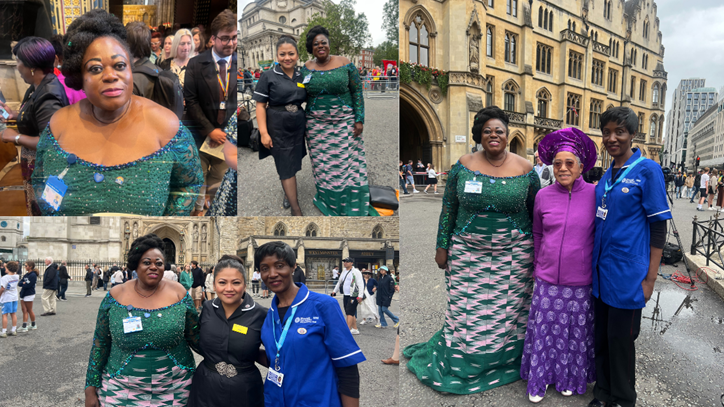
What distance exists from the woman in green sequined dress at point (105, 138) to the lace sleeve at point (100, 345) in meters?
0.75

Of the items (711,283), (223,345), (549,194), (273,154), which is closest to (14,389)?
(223,345)

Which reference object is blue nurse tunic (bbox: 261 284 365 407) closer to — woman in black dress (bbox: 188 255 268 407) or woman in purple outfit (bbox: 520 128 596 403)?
woman in black dress (bbox: 188 255 268 407)

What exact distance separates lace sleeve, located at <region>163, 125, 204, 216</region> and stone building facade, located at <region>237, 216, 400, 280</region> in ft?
1.04

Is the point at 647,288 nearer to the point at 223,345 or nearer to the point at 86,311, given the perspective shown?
the point at 223,345

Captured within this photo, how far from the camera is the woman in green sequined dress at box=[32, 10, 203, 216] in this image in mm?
1767

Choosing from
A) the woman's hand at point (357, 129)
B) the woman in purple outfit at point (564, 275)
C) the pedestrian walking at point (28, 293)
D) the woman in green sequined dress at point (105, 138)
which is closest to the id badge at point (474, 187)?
the woman in purple outfit at point (564, 275)

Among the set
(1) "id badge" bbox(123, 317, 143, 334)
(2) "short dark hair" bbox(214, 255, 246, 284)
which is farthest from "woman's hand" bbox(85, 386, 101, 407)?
(2) "short dark hair" bbox(214, 255, 246, 284)

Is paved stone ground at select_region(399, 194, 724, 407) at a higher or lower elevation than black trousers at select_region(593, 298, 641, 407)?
lower

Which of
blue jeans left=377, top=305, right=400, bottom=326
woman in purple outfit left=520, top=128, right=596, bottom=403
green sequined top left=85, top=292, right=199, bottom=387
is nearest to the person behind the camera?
green sequined top left=85, top=292, right=199, bottom=387

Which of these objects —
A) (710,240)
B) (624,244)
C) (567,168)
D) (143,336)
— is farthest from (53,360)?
(710,240)

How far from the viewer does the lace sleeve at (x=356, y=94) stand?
6.98ft

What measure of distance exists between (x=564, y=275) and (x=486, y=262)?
0.54m

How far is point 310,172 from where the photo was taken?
2.26 metres

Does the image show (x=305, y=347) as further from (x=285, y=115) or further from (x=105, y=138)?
(x=105, y=138)
